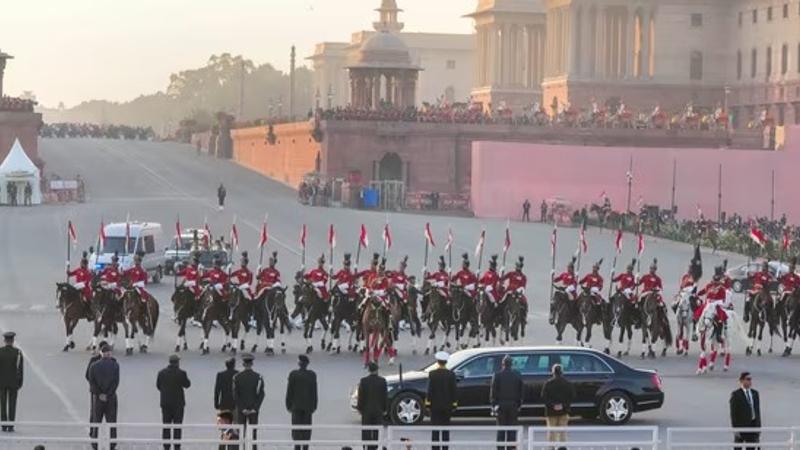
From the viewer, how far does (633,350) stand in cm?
3956

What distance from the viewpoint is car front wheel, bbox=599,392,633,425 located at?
28.8 metres

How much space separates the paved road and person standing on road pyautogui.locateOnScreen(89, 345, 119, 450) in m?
2.21

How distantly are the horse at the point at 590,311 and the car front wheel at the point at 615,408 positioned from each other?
8.81 metres

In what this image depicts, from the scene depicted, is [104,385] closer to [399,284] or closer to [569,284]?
[399,284]

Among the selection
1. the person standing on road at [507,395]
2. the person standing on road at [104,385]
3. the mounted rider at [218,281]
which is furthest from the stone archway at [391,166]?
the person standing on road at [507,395]

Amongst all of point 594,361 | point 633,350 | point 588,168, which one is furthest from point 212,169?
point 594,361

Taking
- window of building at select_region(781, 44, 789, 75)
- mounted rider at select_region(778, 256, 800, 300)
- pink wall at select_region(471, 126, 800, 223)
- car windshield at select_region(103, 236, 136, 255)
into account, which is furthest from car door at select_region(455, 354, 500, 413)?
window of building at select_region(781, 44, 789, 75)

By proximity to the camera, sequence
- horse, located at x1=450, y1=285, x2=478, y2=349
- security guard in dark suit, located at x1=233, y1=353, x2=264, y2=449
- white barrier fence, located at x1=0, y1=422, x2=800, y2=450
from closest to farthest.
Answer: white barrier fence, located at x1=0, y1=422, x2=800, y2=450 < security guard in dark suit, located at x1=233, y1=353, x2=264, y2=449 < horse, located at x1=450, y1=285, x2=478, y2=349

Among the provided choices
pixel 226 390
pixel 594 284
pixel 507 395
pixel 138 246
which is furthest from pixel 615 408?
pixel 138 246

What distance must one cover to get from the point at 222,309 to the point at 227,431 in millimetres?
15352

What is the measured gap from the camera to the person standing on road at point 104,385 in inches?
1033

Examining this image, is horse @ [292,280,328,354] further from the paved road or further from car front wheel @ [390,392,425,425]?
car front wheel @ [390,392,425,425]

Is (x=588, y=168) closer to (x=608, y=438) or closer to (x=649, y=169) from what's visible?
(x=649, y=169)

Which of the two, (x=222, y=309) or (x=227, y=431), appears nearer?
(x=227, y=431)
